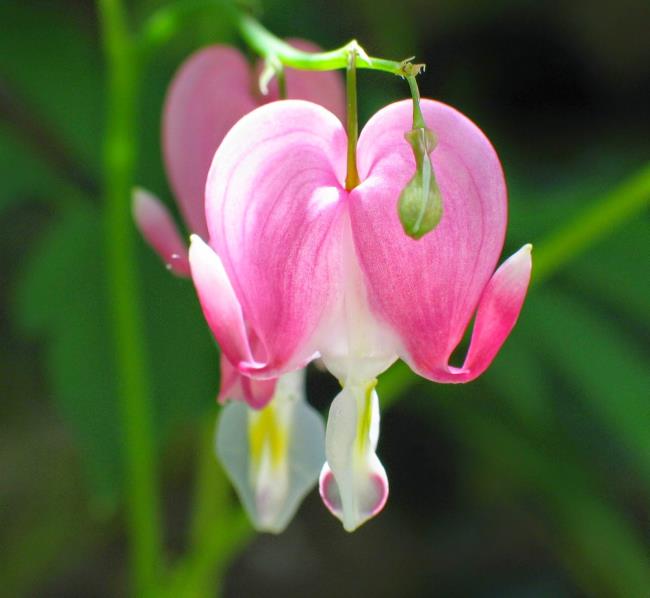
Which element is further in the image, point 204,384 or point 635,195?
point 204,384

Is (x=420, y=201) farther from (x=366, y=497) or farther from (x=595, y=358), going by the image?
(x=595, y=358)

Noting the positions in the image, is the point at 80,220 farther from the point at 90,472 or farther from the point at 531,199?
the point at 531,199

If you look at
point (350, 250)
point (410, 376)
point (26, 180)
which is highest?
point (350, 250)

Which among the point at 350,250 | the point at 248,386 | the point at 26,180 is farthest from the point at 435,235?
the point at 26,180

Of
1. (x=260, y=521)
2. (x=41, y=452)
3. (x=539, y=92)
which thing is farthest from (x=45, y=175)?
(x=539, y=92)

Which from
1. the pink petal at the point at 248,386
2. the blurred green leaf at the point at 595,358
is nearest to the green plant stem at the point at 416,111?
the pink petal at the point at 248,386

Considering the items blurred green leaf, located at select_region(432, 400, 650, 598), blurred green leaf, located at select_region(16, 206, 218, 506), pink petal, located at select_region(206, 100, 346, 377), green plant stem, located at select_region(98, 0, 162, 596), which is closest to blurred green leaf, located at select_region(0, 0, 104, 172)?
blurred green leaf, located at select_region(16, 206, 218, 506)

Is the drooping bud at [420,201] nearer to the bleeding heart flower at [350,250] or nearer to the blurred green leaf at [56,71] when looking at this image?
the bleeding heart flower at [350,250]
